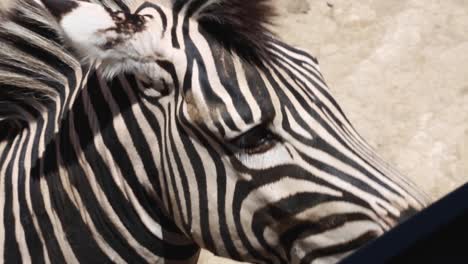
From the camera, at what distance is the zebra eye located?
2221 millimetres

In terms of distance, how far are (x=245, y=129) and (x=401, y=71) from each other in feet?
11.8

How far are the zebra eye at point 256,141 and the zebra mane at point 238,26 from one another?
23 cm

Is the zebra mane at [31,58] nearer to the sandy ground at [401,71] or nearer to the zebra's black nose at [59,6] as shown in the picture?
the zebra's black nose at [59,6]

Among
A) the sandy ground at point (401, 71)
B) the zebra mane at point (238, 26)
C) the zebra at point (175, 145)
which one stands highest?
the zebra mane at point (238, 26)

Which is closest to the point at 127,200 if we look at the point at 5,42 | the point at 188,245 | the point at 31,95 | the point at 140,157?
the point at 140,157

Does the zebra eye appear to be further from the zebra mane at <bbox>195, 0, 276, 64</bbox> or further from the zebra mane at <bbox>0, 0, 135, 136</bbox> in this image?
the zebra mane at <bbox>0, 0, 135, 136</bbox>

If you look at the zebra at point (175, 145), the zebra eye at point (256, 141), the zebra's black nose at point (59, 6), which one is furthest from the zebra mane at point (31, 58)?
the zebra eye at point (256, 141)

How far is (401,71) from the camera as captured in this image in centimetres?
554

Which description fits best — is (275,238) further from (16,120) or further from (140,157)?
(16,120)

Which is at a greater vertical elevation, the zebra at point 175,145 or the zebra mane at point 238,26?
the zebra mane at point 238,26

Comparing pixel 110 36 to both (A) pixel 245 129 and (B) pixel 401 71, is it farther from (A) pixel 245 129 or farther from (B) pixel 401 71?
(B) pixel 401 71

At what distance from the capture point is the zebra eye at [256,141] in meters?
2.22

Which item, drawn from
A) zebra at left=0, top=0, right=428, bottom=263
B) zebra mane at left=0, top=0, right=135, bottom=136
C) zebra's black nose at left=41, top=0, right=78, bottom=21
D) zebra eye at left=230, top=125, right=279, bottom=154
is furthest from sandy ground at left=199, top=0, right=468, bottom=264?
zebra's black nose at left=41, top=0, right=78, bottom=21

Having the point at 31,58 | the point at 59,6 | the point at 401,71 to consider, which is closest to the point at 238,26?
the point at 59,6
